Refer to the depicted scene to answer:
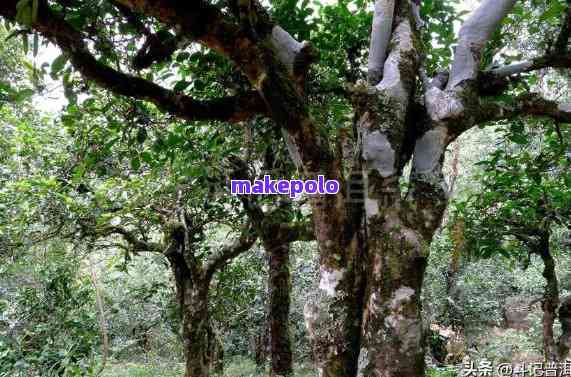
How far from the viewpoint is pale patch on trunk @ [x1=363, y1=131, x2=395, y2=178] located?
2.07m

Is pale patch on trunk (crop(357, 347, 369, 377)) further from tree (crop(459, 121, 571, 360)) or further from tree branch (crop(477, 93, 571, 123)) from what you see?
tree (crop(459, 121, 571, 360))

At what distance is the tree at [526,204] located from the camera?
3561 mm

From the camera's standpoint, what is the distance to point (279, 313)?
5730 mm

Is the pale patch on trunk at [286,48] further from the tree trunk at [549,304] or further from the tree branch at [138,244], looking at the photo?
the tree trunk at [549,304]

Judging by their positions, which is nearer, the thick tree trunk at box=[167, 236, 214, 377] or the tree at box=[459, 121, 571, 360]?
the tree at box=[459, 121, 571, 360]

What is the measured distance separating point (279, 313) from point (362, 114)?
13.3 ft

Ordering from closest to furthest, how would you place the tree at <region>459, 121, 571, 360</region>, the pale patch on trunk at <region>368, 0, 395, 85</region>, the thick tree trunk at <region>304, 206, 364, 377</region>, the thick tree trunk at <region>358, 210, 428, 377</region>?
the thick tree trunk at <region>358, 210, 428, 377</region>, the thick tree trunk at <region>304, 206, 364, 377</region>, the pale patch on trunk at <region>368, 0, 395, 85</region>, the tree at <region>459, 121, 571, 360</region>

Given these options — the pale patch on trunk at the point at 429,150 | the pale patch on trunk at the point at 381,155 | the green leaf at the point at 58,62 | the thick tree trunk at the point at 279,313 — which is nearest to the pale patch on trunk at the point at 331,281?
the pale patch on trunk at the point at 381,155

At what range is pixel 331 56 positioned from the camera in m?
3.60

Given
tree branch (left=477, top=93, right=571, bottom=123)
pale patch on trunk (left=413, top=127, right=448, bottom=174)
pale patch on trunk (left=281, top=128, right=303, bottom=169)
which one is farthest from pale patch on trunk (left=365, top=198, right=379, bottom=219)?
tree branch (left=477, top=93, right=571, bottom=123)

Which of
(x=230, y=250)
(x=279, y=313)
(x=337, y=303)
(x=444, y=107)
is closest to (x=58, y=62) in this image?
(x=337, y=303)

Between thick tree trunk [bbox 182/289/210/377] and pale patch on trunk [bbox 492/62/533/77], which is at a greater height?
pale patch on trunk [bbox 492/62/533/77]

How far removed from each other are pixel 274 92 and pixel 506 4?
138cm

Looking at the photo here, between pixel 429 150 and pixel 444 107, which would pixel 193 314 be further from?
pixel 444 107
